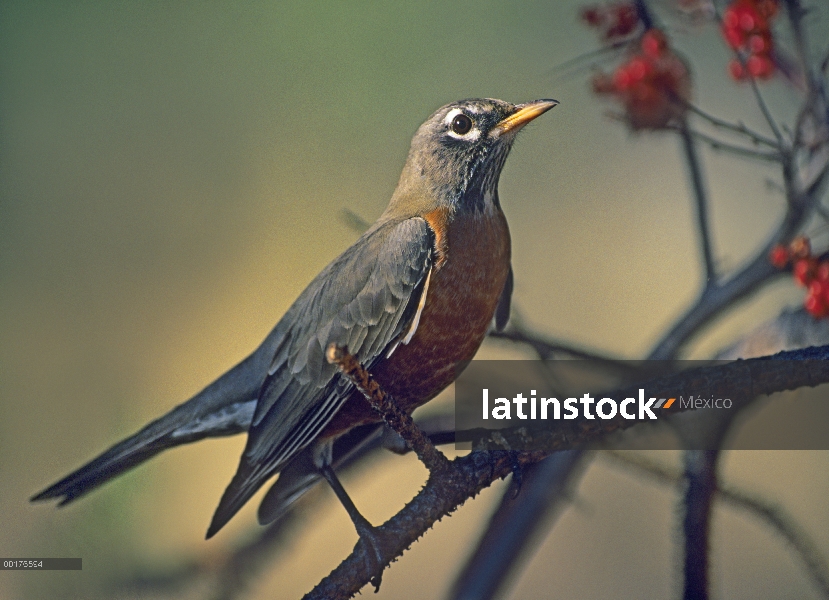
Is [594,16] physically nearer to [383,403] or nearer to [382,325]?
[382,325]

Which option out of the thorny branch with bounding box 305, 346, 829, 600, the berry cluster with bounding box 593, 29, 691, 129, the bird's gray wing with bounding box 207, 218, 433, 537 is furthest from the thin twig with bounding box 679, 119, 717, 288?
the bird's gray wing with bounding box 207, 218, 433, 537

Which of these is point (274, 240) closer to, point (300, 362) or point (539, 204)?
point (300, 362)

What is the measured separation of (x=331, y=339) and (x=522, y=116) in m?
0.70

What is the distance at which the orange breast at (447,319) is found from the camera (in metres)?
1.71

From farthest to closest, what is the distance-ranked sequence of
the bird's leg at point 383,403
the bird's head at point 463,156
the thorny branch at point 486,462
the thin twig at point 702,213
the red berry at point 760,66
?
1. the bird's head at point 463,156
2. the red berry at point 760,66
3. the thin twig at point 702,213
4. the thorny branch at point 486,462
5. the bird's leg at point 383,403

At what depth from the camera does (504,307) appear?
1.92m

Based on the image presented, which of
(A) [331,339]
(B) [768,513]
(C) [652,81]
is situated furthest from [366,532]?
(C) [652,81]

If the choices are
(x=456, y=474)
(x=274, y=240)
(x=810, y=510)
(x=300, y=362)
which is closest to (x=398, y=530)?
(x=456, y=474)

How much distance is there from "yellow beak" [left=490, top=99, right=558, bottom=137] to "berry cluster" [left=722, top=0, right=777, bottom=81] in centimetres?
44

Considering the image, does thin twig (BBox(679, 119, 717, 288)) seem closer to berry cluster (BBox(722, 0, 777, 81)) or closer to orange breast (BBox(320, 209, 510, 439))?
berry cluster (BBox(722, 0, 777, 81))

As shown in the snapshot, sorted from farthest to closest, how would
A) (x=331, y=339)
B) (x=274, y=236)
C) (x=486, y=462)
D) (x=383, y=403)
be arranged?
(x=274, y=236) → (x=331, y=339) → (x=486, y=462) → (x=383, y=403)

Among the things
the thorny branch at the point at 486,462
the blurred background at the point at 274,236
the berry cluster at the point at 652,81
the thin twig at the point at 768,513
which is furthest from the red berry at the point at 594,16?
the thin twig at the point at 768,513

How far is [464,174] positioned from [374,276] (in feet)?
1.20

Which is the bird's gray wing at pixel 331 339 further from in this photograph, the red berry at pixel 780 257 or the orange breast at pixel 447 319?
the red berry at pixel 780 257
